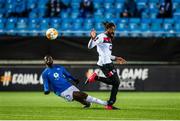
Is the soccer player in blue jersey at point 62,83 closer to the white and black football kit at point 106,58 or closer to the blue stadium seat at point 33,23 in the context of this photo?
the white and black football kit at point 106,58

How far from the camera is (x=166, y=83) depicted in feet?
81.7

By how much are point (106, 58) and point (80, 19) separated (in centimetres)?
1144

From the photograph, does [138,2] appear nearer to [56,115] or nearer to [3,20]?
[3,20]

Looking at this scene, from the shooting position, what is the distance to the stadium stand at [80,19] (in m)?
27.1

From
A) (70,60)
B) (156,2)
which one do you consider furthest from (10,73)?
(156,2)

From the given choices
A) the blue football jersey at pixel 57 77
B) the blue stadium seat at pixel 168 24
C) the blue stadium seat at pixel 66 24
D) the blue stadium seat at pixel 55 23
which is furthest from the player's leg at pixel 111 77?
the blue stadium seat at pixel 168 24

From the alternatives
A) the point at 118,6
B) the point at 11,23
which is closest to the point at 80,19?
the point at 118,6

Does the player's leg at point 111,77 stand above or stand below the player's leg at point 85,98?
above

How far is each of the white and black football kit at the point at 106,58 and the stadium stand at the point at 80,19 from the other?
397 inches

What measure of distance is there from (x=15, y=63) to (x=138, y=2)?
6753mm

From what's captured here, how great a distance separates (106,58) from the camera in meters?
16.1

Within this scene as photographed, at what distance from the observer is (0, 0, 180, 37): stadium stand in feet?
88.9

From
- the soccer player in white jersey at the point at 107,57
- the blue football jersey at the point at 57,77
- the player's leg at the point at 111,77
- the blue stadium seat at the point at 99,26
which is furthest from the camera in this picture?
the blue stadium seat at the point at 99,26

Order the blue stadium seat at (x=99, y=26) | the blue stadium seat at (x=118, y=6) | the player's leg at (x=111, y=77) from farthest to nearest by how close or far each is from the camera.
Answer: the blue stadium seat at (x=118, y=6)
the blue stadium seat at (x=99, y=26)
the player's leg at (x=111, y=77)
